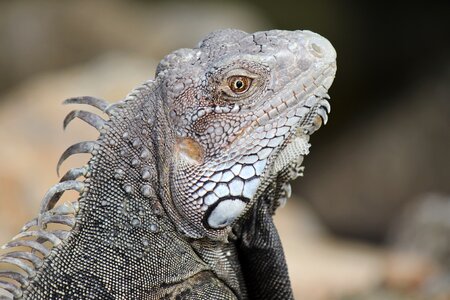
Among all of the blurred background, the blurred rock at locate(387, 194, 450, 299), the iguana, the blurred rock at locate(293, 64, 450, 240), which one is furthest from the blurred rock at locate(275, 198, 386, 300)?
the iguana

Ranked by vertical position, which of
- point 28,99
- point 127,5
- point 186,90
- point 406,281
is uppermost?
point 127,5

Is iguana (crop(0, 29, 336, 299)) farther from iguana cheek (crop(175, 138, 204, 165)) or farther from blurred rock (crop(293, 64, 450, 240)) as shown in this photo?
blurred rock (crop(293, 64, 450, 240))

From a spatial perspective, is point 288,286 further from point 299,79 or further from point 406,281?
point 406,281

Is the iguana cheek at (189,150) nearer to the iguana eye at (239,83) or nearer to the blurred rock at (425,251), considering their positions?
the iguana eye at (239,83)

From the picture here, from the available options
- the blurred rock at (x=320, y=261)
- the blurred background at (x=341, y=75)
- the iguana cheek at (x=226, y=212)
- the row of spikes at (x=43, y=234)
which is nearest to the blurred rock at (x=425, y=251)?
the blurred rock at (x=320, y=261)

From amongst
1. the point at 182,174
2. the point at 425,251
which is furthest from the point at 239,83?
the point at 425,251

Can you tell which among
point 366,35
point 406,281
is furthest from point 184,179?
point 366,35

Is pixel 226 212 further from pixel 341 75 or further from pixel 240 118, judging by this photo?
pixel 341 75
